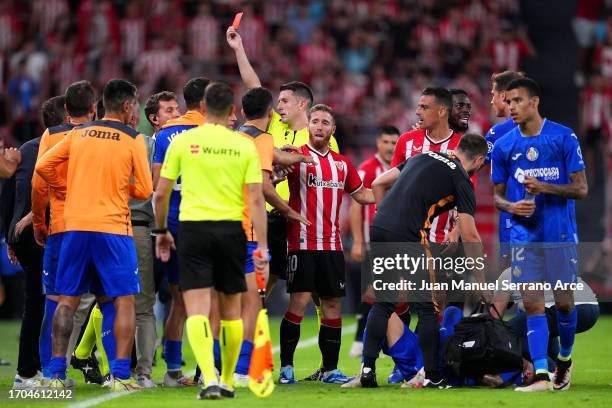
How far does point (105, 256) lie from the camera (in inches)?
363

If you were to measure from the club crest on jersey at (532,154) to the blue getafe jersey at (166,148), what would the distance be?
2786 mm

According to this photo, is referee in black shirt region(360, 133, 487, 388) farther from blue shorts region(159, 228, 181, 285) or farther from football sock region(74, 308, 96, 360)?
football sock region(74, 308, 96, 360)

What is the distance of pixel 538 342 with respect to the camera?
9.64 m

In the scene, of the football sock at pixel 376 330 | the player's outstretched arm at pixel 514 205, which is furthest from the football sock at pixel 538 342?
the football sock at pixel 376 330

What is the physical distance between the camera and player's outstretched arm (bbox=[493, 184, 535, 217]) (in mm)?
9727

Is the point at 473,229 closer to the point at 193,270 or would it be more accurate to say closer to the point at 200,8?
the point at 193,270

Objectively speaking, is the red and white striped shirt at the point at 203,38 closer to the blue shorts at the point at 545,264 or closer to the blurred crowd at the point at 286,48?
the blurred crowd at the point at 286,48

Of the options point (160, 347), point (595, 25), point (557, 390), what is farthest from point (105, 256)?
point (595, 25)

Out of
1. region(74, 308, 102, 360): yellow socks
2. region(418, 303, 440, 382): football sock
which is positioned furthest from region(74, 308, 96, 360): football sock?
region(418, 303, 440, 382): football sock

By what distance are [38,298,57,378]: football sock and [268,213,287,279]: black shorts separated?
2.11m

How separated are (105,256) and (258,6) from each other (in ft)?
52.8

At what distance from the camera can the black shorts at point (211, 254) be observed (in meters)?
8.67

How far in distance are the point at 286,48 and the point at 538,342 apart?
50.2 feet

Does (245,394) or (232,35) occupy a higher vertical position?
(232,35)
